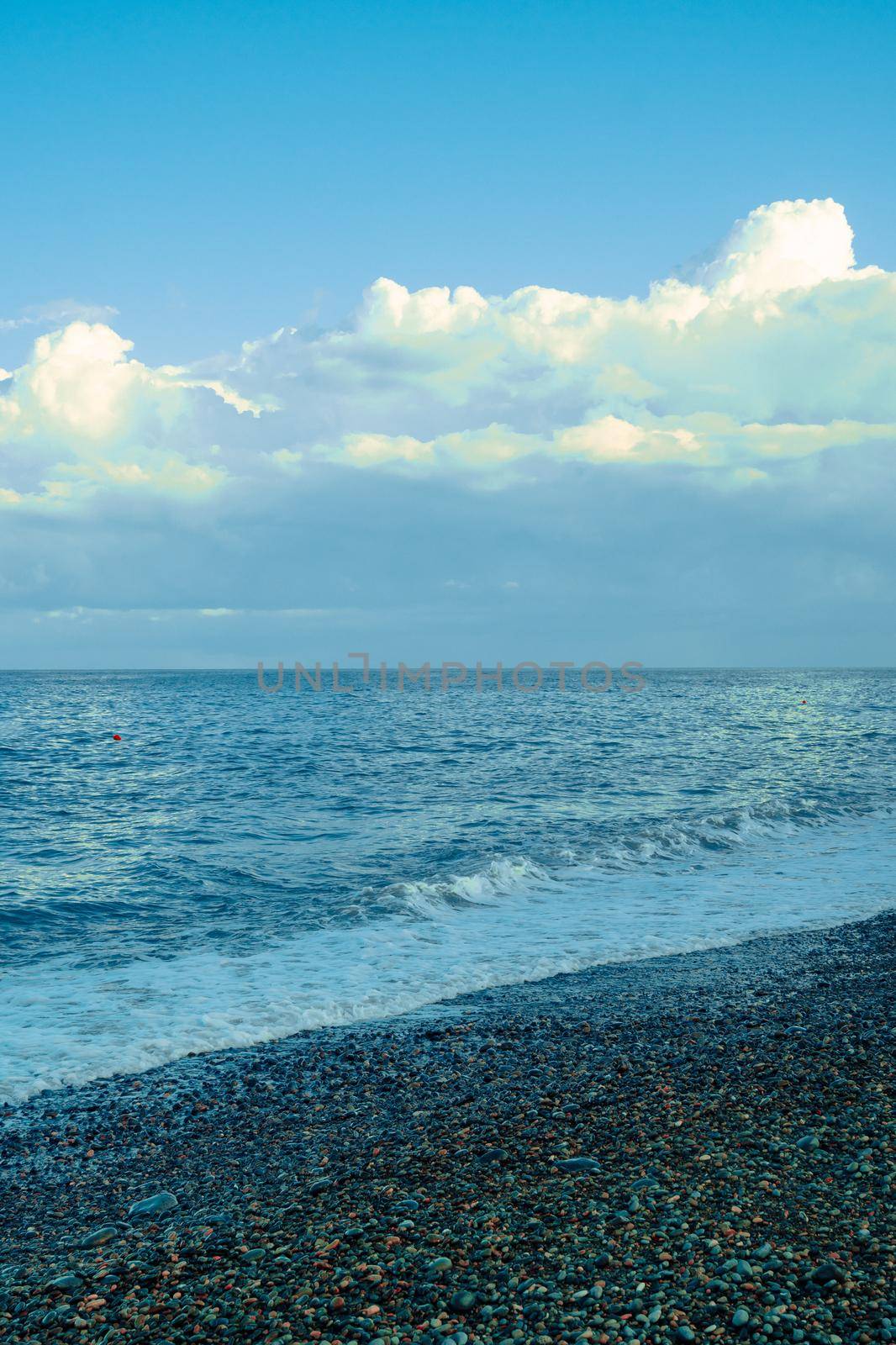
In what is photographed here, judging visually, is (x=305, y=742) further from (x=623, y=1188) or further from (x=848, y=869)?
(x=623, y=1188)

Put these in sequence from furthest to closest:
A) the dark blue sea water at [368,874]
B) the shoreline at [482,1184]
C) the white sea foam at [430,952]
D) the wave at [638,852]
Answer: the wave at [638,852], the dark blue sea water at [368,874], the white sea foam at [430,952], the shoreline at [482,1184]

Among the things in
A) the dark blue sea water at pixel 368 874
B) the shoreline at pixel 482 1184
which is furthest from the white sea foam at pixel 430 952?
the shoreline at pixel 482 1184

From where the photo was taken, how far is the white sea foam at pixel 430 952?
39.3 feet

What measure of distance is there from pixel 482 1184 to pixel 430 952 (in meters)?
8.53

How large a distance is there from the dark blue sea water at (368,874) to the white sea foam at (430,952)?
0.06 meters

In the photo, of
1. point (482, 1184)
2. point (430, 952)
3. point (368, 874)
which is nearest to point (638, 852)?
point (368, 874)

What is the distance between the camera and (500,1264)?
605cm

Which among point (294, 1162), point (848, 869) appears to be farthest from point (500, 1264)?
point (848, 869)

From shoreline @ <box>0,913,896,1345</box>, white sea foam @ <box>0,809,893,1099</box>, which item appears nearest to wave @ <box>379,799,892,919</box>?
white sea foam @ <box>0,809,893,1099</box>

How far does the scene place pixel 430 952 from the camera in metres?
15.8

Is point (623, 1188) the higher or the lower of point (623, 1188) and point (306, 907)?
the higher

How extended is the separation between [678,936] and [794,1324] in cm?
Result: 1155

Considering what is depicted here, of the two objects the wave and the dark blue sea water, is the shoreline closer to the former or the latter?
the dark blue sea water

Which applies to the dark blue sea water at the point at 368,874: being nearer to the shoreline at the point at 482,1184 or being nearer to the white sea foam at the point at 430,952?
the white sea foam at the point at 430,952
